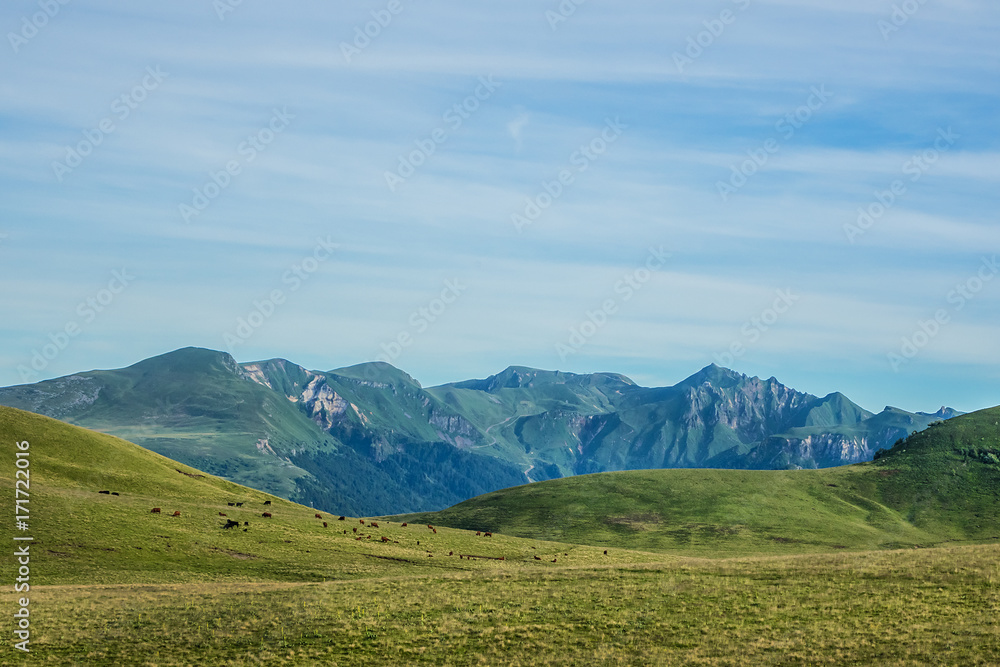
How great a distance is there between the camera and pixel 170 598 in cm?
6128

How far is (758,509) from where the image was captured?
16488 cm

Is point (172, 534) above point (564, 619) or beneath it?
above

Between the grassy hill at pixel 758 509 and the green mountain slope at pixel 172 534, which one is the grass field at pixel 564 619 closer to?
the green mountain slope at pixel 172 534

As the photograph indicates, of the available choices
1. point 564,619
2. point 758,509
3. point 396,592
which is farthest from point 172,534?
point 758,509

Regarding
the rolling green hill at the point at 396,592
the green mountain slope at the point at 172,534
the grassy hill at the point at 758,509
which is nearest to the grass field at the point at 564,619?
the rolling green hill at the point at 396,592

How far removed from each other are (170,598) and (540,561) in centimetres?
4424

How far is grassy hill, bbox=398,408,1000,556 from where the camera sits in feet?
481

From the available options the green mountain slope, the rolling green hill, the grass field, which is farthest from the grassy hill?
the grass field

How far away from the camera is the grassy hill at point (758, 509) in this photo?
147 meters

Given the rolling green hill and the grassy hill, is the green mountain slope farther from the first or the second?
the grassy hill

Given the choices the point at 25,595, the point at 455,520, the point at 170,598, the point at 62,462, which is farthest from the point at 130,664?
the point at 455,520

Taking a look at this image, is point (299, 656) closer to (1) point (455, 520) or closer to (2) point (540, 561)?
(2) point (540, 561)

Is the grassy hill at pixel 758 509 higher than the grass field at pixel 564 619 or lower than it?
higher

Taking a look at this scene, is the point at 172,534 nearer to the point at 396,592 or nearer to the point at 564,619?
the point at 396,592
